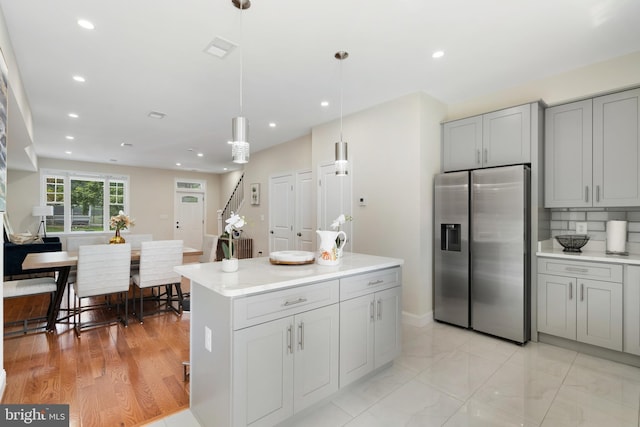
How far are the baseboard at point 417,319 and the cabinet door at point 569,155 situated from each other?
1766 millimetres

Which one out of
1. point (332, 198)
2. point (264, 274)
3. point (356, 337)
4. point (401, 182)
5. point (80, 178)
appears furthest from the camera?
point (80, 178)

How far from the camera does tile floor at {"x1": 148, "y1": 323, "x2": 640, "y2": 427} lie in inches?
74.6

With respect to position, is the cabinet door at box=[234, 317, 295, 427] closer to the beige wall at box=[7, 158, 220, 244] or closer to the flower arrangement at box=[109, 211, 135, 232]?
the flower arrangement at box=[109, 211, 135, 232]

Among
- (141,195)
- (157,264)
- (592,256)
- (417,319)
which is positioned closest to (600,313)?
(592,256)

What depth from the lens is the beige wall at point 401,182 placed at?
3527mm

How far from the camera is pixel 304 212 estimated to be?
5586mm

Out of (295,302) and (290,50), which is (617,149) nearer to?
(290,50)

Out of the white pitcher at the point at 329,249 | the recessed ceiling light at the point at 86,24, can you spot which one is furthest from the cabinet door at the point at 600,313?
the recessed ceiling light at the point at 86,24

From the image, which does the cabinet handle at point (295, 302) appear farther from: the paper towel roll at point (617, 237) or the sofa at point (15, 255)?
the sofa at point (15, 255)

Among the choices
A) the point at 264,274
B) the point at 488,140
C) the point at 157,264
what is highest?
the point at 488,140

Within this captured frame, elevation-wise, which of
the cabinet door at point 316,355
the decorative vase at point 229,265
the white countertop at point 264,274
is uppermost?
the decorative vase at point 229,265

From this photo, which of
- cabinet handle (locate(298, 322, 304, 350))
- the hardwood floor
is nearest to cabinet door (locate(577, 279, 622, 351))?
cabinet handle (locate(298, 322, 304, 350))

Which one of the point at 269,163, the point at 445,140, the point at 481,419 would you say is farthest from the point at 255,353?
the point at 269,163

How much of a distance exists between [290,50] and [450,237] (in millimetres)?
2607
